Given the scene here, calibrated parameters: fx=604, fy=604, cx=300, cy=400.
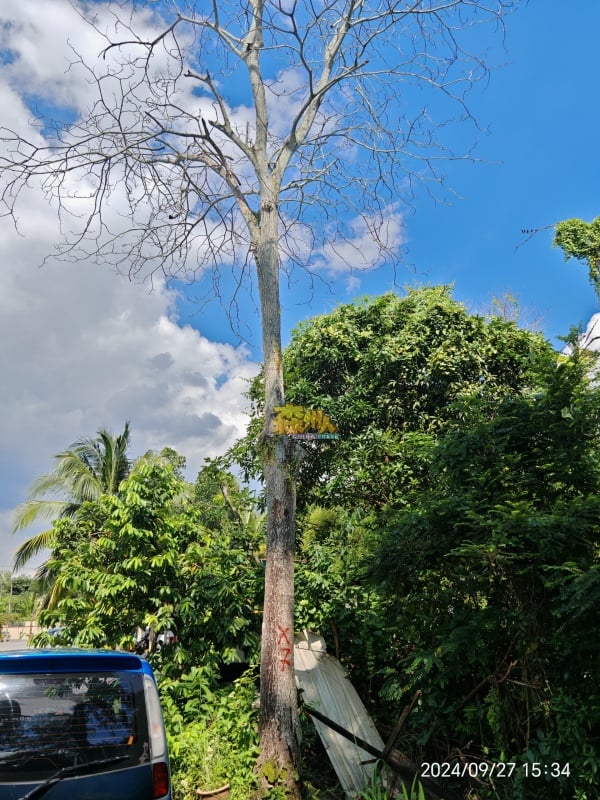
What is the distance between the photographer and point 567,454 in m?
4.93

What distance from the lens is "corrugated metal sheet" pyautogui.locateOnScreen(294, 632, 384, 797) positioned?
554 cm

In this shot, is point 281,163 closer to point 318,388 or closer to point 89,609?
point 318,388

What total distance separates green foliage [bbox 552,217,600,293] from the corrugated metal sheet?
1993cm

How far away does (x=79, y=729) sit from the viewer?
3057 mm

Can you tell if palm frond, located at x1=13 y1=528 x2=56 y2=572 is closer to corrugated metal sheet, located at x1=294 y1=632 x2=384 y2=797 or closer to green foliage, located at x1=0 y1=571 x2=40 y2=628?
corrugated metal sheet, located at x1=294 y1=632 x2=384 y2=797

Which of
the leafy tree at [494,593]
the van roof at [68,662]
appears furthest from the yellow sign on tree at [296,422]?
the van roof at [68,662]

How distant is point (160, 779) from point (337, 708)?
133 inches

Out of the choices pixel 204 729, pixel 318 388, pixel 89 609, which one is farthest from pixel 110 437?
pixel 204 729

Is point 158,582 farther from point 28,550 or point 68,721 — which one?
point 28,550

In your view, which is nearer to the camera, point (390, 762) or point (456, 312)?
point (390, 762)

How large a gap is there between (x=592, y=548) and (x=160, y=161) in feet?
21.9

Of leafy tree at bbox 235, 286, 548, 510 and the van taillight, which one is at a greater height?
leafy tree at bbox 235, 286, 548, 510
